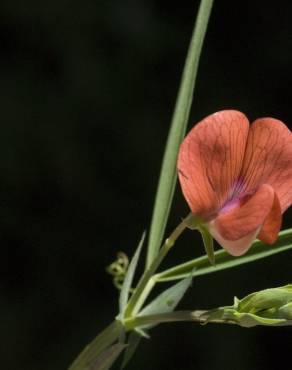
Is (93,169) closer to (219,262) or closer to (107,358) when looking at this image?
(219,262)

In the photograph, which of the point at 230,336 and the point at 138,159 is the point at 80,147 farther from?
the point at 230,336

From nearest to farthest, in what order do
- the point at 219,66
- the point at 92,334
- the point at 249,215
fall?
the point at 249,215, the point at 92,334, the point at 219,66

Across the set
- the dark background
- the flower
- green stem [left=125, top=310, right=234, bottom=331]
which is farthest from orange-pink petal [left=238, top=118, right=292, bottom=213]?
the dark background

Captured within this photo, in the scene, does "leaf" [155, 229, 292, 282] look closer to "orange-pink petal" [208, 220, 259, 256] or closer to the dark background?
"orange-pink petal" [208, 220, 259, 256]

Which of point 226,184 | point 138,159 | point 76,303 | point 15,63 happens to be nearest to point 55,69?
point 15,63

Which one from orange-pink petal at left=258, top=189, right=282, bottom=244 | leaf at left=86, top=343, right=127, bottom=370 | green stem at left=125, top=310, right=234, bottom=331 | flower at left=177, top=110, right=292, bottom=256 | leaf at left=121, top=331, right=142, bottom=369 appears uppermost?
flower at left=177, top=110, right=292, bottom=256

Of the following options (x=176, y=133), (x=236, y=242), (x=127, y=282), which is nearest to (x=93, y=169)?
(x=176, y=133)

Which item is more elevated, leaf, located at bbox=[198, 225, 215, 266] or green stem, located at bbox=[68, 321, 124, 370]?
leaf, located at bbox=[198, 225, 215, 266]
